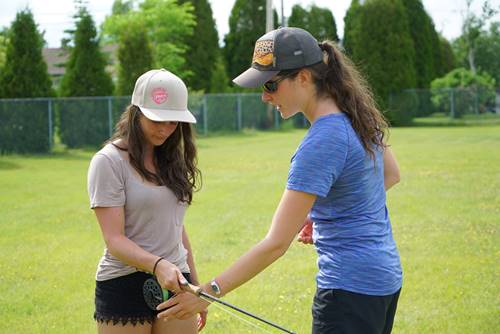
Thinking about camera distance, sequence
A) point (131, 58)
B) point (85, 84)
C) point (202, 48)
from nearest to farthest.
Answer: point (85, 84)
point (131, 58)
point (202, 48)

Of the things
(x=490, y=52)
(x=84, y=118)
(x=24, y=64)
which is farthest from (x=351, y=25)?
(x=24, y=64)

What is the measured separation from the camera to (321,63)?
9.78ft

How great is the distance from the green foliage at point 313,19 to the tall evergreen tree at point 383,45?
6304 mm

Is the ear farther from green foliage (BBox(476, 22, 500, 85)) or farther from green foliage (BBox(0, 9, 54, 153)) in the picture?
green foliage (BBox(476, 22, 500, 85))

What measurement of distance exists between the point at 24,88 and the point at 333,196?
918 inches

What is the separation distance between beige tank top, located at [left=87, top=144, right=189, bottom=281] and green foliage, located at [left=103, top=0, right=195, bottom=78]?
38.6m

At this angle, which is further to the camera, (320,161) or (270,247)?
(270,247)

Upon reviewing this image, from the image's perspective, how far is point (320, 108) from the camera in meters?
2.94

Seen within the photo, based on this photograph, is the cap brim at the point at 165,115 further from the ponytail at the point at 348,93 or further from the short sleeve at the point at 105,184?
the ponytail at the point at 348,93

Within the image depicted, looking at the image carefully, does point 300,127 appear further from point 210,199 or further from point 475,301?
point 475,301

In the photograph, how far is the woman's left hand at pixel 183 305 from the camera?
3.19 meters

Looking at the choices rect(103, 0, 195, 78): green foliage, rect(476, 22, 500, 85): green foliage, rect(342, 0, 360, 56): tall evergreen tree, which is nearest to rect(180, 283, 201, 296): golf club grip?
rect(103, 0, 195, 78): green foliage

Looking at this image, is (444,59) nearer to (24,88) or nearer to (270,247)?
(24,88)

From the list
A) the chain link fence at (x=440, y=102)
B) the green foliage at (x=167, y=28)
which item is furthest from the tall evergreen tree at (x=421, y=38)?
the green foliage at (x=167, y=28)
